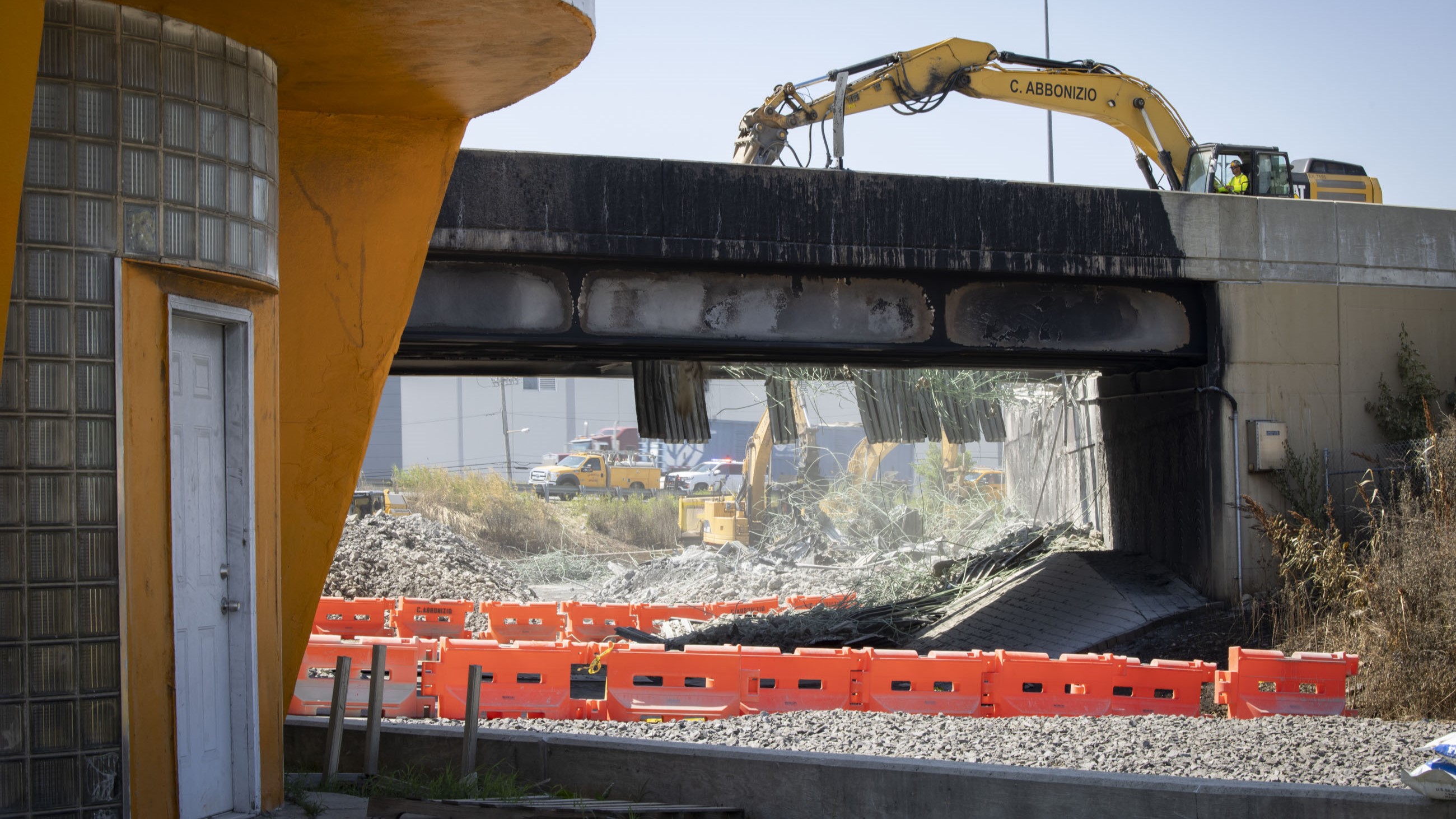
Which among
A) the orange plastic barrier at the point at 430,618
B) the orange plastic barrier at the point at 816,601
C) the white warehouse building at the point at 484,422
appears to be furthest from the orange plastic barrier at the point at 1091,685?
the white warehouse building at the point at 484,422

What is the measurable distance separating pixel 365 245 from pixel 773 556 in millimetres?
19826

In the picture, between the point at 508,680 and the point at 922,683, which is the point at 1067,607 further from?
the point at 508,680

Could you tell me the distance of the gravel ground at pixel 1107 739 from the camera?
712 cm

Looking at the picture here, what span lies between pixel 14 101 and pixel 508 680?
6479 millimetres

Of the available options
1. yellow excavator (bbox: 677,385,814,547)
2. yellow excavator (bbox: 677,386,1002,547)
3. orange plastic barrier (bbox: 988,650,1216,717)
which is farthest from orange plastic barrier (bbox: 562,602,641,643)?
yellow excavator (bbox: 677,385,814,547)

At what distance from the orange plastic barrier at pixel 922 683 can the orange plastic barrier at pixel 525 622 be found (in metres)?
5.45

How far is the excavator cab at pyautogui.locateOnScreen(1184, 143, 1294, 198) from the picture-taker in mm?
17594

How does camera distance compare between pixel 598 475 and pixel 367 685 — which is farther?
pixel 598 475

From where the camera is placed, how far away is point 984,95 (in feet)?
60.5

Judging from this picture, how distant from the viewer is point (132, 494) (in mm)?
5105

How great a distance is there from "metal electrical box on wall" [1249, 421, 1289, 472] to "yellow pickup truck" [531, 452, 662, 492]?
32952 mm

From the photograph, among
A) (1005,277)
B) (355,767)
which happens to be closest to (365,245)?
(355,767)

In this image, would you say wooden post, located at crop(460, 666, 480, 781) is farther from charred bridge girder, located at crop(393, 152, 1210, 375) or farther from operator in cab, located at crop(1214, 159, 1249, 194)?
operator in cab, located at crop(1214, 159, 1249, 194)

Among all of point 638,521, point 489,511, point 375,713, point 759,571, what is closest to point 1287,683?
point 375,713
